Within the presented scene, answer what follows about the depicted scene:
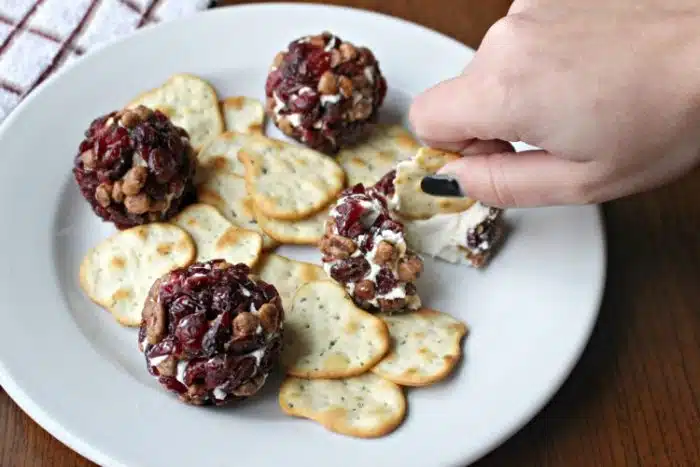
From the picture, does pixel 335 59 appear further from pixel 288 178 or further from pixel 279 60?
pixel 288 178

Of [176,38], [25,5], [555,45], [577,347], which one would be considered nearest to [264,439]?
[577,347]

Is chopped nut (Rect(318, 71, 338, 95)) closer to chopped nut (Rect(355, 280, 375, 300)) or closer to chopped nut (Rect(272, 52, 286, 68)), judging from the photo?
chopped nut (Rect(272, 52, 286, 68))

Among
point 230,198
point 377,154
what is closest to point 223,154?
point 230,198

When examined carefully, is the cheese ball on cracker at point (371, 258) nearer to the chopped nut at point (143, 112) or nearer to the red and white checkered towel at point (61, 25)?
the chopped nut at point (143, 112)

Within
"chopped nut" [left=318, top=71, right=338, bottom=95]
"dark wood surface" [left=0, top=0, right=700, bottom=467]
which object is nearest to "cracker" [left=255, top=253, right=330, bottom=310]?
"chopped nut" [left=318, top=71, right=338, bottom=95]

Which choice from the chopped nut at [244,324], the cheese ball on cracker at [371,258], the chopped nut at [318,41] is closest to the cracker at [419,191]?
the cheese ball on cracker at [371,258]
